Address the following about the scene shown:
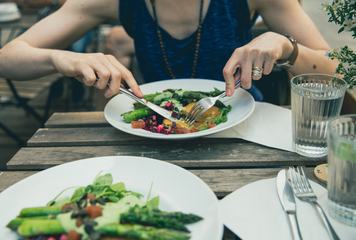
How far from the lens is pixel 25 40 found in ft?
5.12

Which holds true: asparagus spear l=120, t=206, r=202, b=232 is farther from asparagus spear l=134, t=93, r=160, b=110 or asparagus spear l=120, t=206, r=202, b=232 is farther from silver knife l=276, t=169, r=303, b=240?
asparagus spear l=134, t=93, r=160, b=110

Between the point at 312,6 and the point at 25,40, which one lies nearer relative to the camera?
the point at 25,40

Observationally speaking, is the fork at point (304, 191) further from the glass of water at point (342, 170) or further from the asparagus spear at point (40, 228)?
the asparagus spear at point (40, 228)

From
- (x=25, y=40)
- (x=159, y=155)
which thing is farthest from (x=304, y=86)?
(x=25, y=40)

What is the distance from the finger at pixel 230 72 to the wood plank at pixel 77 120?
378 mm

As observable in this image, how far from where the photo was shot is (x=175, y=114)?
1.18 m

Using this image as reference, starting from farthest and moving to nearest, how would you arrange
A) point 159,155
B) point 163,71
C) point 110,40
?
point 110,40
point 163,71
point 159,155

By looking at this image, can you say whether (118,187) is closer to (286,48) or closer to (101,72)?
(101,72)

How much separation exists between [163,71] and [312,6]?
2325 mm

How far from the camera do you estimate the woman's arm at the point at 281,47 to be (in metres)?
1.18

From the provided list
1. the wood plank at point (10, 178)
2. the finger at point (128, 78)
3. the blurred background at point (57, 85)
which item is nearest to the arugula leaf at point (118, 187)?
the wood plank at point (10, 178)

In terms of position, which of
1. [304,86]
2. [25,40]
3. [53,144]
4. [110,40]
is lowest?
[110,40]

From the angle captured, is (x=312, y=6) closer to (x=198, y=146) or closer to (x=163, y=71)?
(x=163, y=71)

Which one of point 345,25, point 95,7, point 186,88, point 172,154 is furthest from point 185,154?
point 95,7
